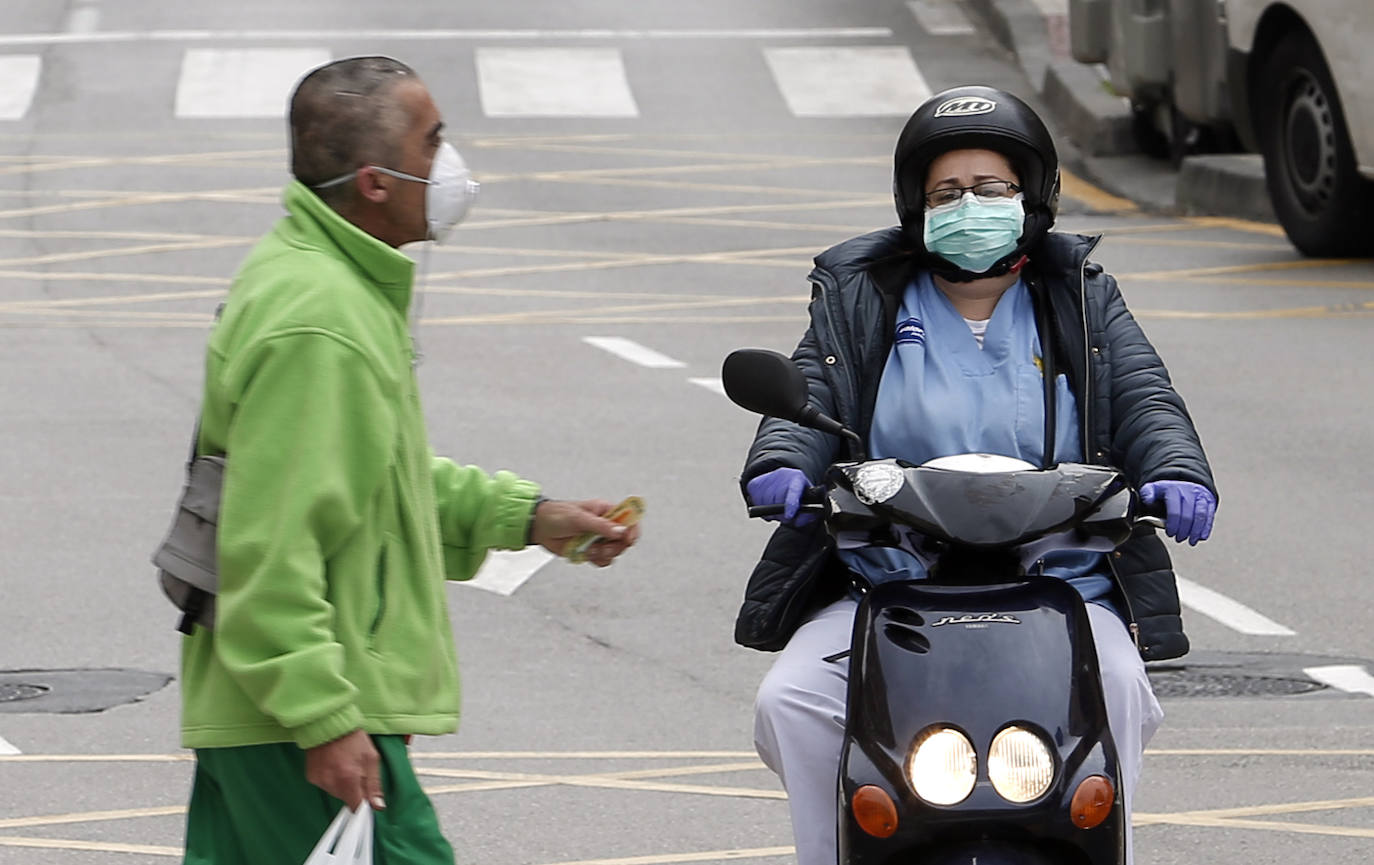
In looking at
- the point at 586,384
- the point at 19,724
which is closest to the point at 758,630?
the point at 19,724

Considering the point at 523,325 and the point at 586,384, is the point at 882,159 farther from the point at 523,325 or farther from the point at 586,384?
the point at 586,384

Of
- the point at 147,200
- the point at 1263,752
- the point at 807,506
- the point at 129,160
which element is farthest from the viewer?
the point at 129,160

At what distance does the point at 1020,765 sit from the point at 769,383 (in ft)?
2.28

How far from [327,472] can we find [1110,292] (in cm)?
165

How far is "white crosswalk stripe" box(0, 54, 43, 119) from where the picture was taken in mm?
22156

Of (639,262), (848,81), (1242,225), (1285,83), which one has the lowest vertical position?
(848,81)

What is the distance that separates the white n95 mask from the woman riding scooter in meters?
0.70

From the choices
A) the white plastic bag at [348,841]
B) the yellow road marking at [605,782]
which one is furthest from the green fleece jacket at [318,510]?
the yellow road marking at [605,782]

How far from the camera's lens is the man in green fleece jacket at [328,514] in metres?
3.43

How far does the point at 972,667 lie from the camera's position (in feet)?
12.3

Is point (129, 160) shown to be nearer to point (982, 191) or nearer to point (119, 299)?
point (119, 299)

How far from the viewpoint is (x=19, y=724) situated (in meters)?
6.61

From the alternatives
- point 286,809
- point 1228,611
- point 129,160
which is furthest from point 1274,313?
point 286,809

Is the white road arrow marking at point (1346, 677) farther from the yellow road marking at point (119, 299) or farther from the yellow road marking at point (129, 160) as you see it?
the yellow road marking at point (129, 160)
